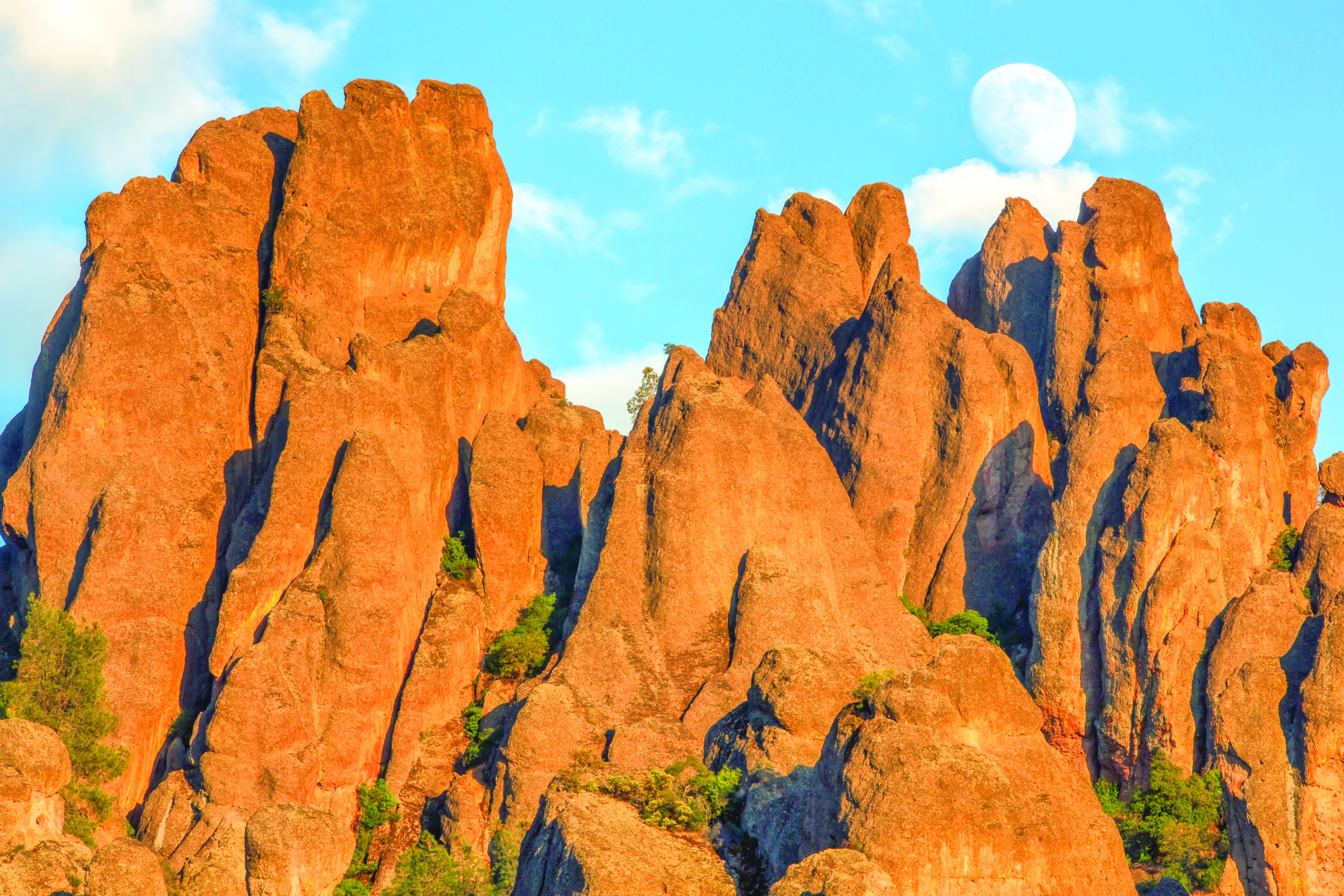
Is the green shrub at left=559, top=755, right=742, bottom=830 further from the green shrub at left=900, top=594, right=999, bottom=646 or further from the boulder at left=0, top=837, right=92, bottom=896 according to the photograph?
the green shrub at left=900, top=594, right=999, bottom=646

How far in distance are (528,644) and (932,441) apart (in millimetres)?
18753

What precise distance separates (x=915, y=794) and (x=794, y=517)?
24.0 m

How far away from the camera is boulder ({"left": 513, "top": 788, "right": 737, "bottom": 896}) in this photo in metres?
28.5

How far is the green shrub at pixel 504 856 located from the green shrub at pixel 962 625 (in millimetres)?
18157

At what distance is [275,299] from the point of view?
2399 inches

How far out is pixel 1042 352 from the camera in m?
64.9

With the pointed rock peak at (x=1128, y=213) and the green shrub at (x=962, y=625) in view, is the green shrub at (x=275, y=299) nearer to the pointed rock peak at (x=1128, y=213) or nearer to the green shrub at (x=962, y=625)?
the green shrub at (x=962, y=625)

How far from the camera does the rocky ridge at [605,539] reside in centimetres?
3738

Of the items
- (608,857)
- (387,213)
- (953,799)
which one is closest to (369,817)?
(608,857)

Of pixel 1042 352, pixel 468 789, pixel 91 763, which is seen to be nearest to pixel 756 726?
pixel 468 789

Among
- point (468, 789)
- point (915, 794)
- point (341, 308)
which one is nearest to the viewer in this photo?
point (915, 794)

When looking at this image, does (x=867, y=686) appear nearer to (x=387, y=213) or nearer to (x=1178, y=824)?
(x=1178, y=824)

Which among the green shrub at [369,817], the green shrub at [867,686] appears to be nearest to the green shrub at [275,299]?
the green shrub at [369,817]

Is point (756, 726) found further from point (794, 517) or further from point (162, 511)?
point (162, 511)
